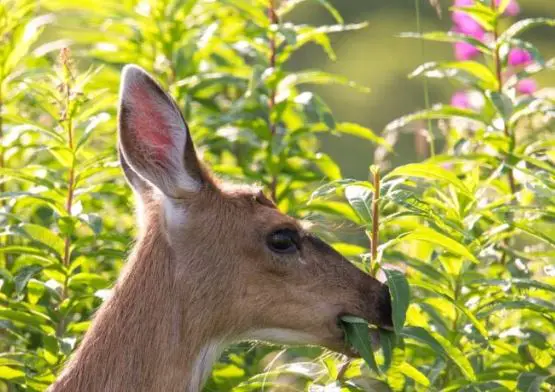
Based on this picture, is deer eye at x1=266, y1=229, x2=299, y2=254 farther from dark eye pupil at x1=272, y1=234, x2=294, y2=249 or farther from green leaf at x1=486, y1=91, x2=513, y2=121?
green leaf at x1=486, y1=91, x2=513, y2=121

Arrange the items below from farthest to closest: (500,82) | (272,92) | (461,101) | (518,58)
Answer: (461,101)
(518,58)
(272,92)
(500,82)

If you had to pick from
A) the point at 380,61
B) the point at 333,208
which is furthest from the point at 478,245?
the point at 380,61

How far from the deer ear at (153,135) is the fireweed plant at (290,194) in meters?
0.50

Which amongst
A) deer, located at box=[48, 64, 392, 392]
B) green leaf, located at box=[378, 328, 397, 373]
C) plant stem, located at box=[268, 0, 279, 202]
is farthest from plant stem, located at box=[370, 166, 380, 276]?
plant stem, located at box=[268, 0, 279, 202]

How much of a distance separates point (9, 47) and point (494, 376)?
279cm

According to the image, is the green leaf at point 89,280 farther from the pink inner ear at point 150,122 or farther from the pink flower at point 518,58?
the pink flower at point 518,58

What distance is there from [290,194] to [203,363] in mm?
1801

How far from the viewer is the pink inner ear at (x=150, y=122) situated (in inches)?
225

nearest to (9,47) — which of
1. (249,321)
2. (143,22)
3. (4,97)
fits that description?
(4,97)

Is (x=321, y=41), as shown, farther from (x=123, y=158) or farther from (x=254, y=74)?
(x=123, y=158)

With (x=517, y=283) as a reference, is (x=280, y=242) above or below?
above

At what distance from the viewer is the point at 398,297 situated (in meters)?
5.26

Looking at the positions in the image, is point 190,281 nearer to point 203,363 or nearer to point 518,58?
point 203,363

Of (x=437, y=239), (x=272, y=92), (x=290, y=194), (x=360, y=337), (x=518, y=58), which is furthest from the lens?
(x=518, y=58)
